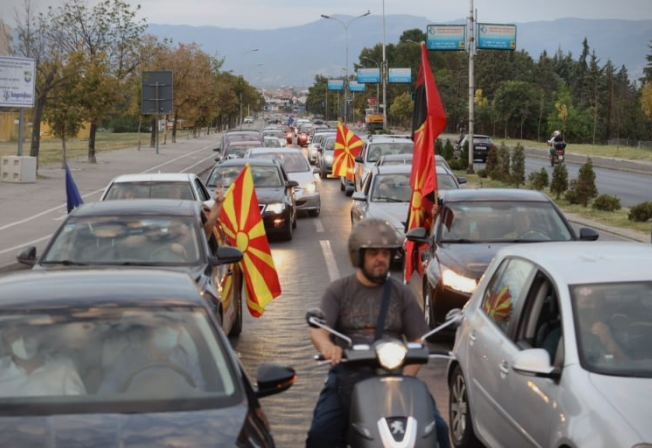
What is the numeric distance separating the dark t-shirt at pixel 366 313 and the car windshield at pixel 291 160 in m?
22.8

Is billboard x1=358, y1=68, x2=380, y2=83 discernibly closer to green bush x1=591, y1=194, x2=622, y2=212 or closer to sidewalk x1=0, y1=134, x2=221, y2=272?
sidewalk x1=0, y1=134, x2=221, y2=272

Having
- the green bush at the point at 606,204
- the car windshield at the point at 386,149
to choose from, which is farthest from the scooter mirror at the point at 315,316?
the car windshield at the point at 386,149

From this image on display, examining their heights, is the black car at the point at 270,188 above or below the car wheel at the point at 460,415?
above

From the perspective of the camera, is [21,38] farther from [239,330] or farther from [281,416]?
[281,416]

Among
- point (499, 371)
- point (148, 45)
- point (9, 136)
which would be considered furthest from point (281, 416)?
point (9, 136)

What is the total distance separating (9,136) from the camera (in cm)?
9288

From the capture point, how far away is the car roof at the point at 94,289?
5703 mm

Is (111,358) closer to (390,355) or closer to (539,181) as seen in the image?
(390,355)

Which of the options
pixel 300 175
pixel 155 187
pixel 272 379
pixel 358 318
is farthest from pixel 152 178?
pixel 272 379

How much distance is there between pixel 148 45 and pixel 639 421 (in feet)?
244

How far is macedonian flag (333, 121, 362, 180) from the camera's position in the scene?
3706 centimetres

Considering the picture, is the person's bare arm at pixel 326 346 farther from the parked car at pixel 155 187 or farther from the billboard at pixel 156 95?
the billboard at pixel 156 95

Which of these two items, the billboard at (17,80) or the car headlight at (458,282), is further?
the billboard at (17,80)

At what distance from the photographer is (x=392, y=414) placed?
16.9 feet
